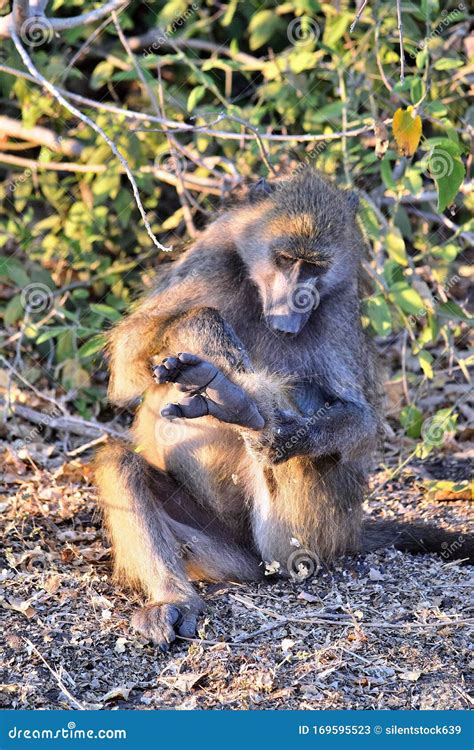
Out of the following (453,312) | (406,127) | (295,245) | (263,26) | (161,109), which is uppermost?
(263,26)

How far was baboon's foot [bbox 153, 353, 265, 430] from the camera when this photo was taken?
10.3 ft

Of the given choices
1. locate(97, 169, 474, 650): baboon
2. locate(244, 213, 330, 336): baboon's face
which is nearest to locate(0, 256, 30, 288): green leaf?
locate(97, 169, 474, 650): baboon

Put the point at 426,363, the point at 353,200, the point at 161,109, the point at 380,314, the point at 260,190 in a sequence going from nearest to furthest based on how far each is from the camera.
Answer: the point at 260,190, the point at 353,200, the point at 380,314, the point at 426,363, the point at 161,109

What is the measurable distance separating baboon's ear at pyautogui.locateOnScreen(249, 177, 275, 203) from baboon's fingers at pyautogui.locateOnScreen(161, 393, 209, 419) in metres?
1.03

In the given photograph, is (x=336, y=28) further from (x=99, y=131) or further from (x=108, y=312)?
(x=99, y=131)

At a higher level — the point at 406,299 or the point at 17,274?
the point at 17,274

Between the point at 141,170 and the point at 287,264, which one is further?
the point at 141,170

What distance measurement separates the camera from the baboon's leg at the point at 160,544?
135 inches

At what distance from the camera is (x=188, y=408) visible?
3.17 m

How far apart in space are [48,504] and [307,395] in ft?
4.00

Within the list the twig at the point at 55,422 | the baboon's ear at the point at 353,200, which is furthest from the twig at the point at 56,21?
the twig at the point at 55,422

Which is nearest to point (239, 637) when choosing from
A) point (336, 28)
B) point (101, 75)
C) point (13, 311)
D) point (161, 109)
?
point (13, 311)

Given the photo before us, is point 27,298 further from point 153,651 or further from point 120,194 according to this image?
point 153,651

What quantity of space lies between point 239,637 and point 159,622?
0.26 metres
